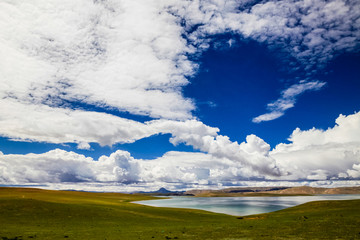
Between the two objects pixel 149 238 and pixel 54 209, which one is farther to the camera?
pixel 54 209

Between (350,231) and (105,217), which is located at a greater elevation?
(350,231)

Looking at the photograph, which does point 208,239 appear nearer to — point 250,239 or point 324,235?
point 250,239

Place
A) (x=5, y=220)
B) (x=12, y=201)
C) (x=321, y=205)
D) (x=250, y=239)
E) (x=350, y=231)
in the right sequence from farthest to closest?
(x=321, y=205) < (x=12, y=201) < (x=5, y=220) < (x=350, y=231) < (x=250, y=239)

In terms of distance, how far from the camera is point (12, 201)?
61.1 metres

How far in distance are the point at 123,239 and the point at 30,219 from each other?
30073 millimetres

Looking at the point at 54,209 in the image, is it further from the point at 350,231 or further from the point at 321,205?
the point at 321,205

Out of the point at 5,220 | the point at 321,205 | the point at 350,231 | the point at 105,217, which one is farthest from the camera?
the point at 321,205

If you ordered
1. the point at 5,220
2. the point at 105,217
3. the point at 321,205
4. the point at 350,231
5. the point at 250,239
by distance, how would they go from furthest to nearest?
the point at 321,205, the point at 105,217, the point at 5,220, the point at 350,231, the point at 250,239

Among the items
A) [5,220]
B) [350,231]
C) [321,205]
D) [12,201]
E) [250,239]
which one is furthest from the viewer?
[321,205]

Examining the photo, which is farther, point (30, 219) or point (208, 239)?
point (30, 219)

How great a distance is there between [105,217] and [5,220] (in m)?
19.7

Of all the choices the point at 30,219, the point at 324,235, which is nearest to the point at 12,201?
the point at 30,219

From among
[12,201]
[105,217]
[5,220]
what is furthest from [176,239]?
Answer: [12,201]

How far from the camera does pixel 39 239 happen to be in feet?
93.4
